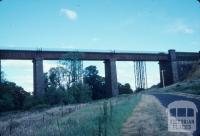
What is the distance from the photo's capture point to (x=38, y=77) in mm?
44344

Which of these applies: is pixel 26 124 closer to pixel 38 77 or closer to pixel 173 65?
pixel 38 77

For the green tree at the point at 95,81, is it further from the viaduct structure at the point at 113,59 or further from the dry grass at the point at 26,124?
the dry grass at the point at 26,124

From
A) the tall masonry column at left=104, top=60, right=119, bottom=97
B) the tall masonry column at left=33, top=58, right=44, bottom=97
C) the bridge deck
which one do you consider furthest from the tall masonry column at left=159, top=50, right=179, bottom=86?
the tall masonry column at left=33, top=58, right=44, bottom=97

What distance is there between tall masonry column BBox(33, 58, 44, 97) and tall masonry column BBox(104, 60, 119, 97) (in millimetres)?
12638

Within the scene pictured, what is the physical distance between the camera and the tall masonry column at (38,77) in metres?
43.7

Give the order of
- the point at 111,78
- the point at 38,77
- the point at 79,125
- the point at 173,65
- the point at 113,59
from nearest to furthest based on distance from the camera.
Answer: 1. the point at 79,125
2. the point at 38,77
3. the point at 111,78
4. the point at 113,59
5. the point at 173,65

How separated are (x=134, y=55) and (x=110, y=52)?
4.63m

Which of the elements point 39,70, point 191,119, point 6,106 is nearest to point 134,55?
point 39,70

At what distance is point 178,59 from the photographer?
5919cm

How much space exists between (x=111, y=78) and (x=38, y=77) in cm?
1340

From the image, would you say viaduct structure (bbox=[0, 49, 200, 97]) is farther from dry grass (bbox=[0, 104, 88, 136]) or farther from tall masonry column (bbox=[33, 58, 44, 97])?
dry grass (bbox=[0, 104, 88, 136])

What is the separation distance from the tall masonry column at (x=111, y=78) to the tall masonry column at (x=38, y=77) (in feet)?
41.5

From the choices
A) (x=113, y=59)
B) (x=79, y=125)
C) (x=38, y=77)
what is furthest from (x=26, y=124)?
(x=113, y=59)

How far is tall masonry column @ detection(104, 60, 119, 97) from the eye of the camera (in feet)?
167
